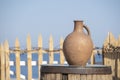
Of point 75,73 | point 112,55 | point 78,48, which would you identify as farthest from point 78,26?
point 112,55

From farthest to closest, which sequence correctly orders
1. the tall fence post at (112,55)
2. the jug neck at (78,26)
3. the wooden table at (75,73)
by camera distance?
the tall fence post at (112,55), the jug neck at (78,26), the wooden table at (75,73)

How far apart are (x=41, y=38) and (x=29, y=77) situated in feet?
3.44

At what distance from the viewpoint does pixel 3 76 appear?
10055 mm

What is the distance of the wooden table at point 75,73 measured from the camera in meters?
5.85

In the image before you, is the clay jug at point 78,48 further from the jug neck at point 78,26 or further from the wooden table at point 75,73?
the wooden table at point 75,73

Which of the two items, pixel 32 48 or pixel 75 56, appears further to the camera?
pixel 32 48

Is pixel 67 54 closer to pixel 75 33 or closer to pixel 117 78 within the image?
pixel 75 33

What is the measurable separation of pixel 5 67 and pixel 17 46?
2.14 ft

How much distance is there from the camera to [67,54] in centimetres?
641

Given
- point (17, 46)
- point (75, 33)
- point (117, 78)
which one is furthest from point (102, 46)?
point (75, 33)

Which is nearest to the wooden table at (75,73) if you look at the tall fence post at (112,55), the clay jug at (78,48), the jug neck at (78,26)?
the clay jug at (78,48)

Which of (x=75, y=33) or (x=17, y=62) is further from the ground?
(x=75, y=33)

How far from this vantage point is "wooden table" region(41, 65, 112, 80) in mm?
5852

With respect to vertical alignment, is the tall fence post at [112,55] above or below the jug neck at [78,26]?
below
